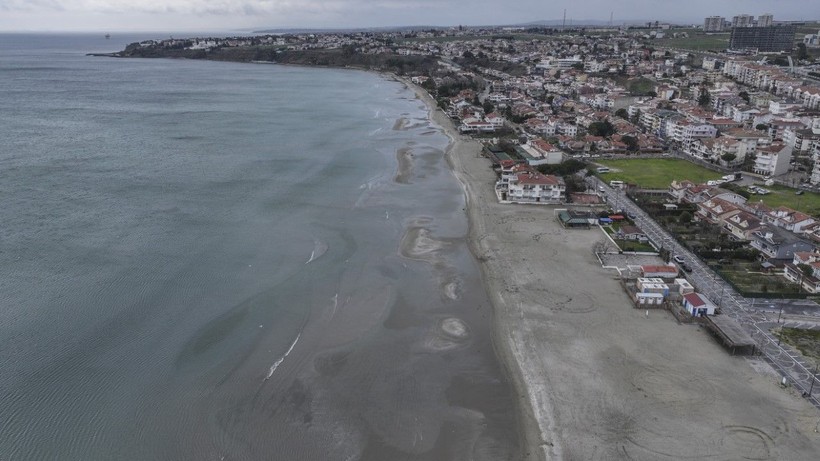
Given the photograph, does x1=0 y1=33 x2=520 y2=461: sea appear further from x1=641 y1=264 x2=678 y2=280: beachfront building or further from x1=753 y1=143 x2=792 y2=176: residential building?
x1=753 y1=143 x2=792 y2=176: residential building

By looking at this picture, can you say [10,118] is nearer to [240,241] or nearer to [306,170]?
[306,170]

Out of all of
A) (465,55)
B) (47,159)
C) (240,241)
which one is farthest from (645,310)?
(465,55)

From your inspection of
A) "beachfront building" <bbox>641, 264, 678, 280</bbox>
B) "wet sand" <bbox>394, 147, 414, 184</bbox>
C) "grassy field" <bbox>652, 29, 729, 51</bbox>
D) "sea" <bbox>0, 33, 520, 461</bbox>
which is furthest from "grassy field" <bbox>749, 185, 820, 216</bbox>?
"grassy field" <bbox>652, 29, 729, 51</bbox>

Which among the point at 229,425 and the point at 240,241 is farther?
the point at 240,241

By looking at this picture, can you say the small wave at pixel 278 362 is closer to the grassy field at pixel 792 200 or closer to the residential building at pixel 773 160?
the grassy field at pixel 792 200

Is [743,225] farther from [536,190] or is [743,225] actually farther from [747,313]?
[536,190]

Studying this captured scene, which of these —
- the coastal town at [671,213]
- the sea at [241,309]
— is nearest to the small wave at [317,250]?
the sea at [241,309]
